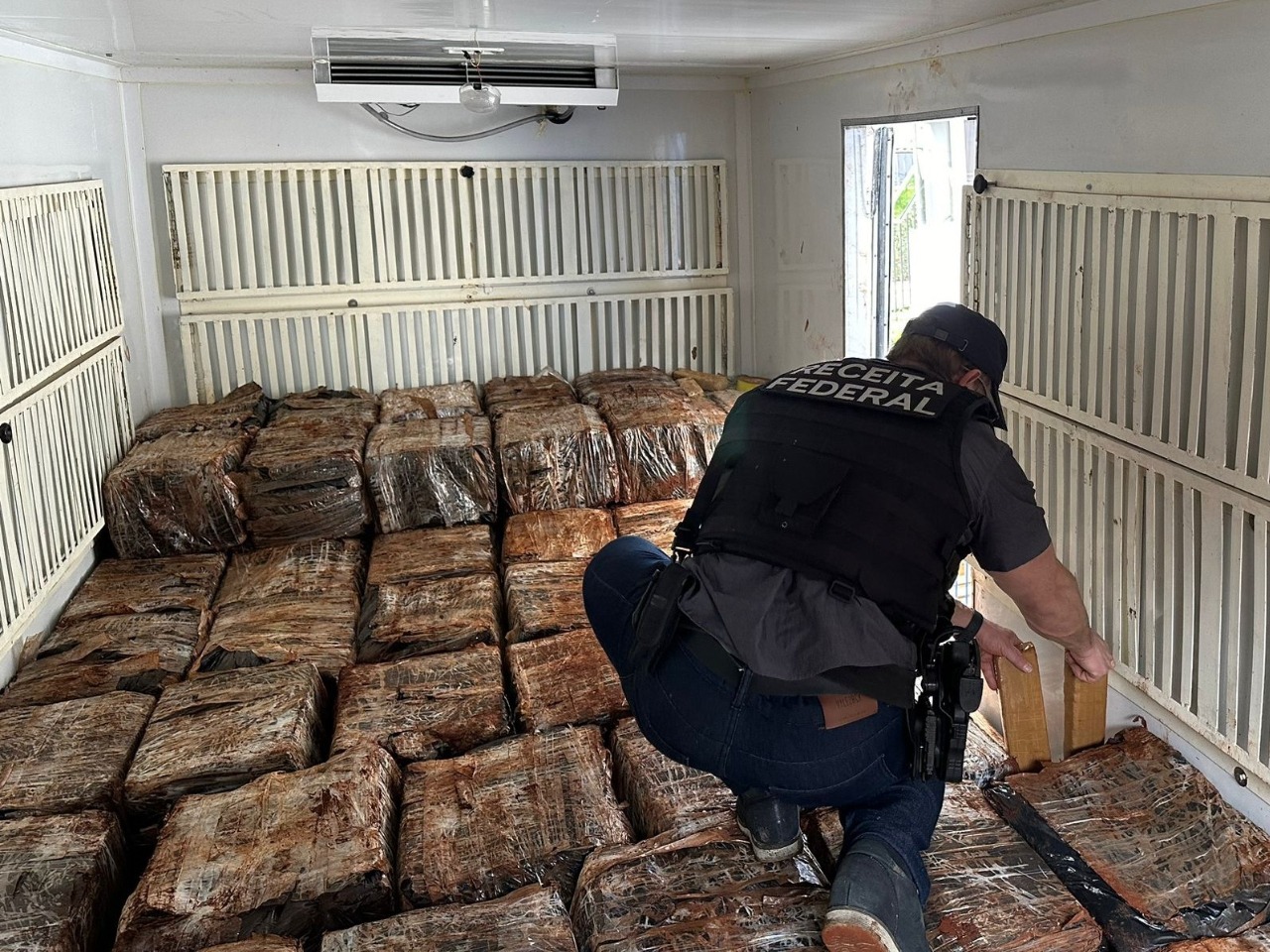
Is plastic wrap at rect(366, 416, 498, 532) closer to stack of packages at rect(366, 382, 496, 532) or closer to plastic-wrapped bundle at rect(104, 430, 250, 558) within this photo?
stack of packages at rect(366, 382, 496, 532)

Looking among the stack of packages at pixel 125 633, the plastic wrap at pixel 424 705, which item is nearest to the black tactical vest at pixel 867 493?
the plastic wrap at pixel 424 705

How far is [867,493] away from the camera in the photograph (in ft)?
5.75

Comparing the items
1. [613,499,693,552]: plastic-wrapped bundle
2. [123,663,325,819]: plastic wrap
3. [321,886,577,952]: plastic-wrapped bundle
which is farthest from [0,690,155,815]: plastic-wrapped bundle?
[613,499,693,552]: plastic-wrapped bundle

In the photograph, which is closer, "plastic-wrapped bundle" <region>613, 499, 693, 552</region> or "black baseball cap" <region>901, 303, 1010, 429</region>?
"black baseball cap" <region>901, 303, 1010, 429</region>

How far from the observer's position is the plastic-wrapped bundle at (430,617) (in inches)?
114

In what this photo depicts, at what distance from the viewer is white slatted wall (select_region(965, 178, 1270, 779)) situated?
2.09 m

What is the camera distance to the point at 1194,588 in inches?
90.8

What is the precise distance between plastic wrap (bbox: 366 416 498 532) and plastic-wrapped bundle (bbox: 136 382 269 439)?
2.26 ft

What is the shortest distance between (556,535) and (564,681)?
3.27 feet

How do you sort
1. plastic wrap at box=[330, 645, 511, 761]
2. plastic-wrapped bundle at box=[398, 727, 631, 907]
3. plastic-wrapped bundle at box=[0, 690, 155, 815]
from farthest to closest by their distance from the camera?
plastic wrap at box=[330, 645, 511, 761], plastic-wrapped bundle at box=[0, 690, 155, 815], plastic-wrapped bundle at box=[398, 727, 631, 907]

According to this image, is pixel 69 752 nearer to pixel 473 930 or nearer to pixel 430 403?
pixel 473 930

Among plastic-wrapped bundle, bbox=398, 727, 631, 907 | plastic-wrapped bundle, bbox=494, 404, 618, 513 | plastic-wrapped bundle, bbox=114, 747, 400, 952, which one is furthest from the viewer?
plastic-wrapped bundle, bbox=494, 404, 618, 513

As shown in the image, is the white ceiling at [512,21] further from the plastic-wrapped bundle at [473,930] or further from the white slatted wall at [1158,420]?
the plastic-wrapped bundle at [473,930]

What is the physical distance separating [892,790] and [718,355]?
3.47m
